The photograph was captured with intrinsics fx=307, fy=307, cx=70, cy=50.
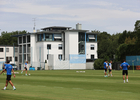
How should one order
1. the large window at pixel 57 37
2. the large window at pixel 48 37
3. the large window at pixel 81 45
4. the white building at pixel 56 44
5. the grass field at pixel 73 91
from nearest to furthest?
the grass field at pixel 73 91
the white building at pixel 56 44
the large window at pixel 48 37
the large window at pixel 57 37
the large window at pixel 81 45

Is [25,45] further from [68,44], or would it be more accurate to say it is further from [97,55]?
[97,55]

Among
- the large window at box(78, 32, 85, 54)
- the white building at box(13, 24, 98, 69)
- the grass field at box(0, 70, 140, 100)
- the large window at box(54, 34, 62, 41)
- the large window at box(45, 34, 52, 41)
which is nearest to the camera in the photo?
the grass field at box(0, 70, 140, 100)

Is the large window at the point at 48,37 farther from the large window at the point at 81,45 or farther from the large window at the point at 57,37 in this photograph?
the large window at the point at 81,45

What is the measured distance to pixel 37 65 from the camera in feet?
300

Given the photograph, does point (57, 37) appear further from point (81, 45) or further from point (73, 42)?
point (81, 45)

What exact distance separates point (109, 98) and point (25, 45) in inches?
3733

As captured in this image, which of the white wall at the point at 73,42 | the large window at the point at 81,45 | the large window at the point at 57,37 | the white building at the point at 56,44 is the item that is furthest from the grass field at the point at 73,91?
the large window at the point at 57,37

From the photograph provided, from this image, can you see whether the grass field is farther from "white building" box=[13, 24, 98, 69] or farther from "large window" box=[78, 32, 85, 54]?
"large window" box=[78, 32, 85, 54]

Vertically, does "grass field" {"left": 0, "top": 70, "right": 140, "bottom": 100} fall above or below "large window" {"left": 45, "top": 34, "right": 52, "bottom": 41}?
below

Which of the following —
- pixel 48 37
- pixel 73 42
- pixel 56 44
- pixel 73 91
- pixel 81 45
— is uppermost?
pixel 48 37

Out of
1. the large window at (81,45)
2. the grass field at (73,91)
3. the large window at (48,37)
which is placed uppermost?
the large window at (48,37)

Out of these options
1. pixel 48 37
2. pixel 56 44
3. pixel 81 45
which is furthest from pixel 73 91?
pixel 81 45

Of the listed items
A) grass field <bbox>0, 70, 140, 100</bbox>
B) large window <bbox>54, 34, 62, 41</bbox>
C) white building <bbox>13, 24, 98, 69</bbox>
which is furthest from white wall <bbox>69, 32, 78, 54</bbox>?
grass field <bbox>0, 70, 140, 100</bbox>

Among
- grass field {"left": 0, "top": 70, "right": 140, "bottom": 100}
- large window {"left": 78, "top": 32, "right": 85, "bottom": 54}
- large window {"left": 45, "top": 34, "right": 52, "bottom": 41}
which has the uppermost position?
large window {"left": 45, "top": 34, "right": 52, "bottom": 41}
